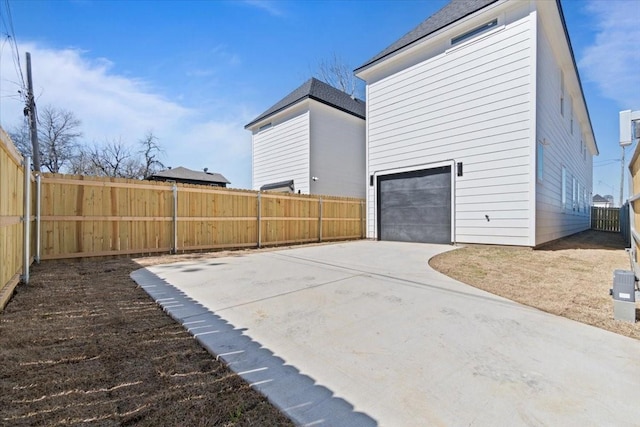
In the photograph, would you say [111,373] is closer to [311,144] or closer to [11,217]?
[11,217]

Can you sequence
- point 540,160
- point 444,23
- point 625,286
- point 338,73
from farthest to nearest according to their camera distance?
point 338,73
point 444,23
point 540,160
point 625,286

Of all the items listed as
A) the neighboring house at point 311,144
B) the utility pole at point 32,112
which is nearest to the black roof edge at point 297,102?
the neighboring house at point 311,144

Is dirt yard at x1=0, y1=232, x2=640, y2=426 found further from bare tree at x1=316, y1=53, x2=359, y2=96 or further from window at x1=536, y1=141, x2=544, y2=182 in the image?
bare tree at x1=316, y1=53, x2=359, y2=96

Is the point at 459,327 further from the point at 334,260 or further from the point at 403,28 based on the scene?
the point at 403,28

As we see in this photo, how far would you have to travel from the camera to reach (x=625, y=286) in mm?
2807

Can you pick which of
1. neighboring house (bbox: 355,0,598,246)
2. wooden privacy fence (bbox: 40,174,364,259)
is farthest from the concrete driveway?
neighboring house (bbox: 355,0,598,246)

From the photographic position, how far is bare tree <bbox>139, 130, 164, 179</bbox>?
2883 centimetres

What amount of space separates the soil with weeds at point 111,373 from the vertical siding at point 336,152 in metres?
10.4

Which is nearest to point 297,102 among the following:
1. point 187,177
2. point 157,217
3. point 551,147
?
point 157,217

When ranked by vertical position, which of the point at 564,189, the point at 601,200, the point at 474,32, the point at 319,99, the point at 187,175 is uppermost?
the point at 474,32

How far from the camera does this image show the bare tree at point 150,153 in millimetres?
28828

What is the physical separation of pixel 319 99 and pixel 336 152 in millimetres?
2591

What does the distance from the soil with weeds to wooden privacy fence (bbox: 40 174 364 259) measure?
335cm

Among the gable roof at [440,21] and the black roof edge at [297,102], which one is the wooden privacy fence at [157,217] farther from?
the gable roof at [440,21]
